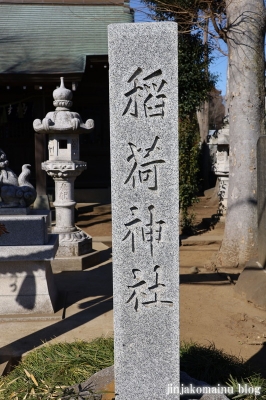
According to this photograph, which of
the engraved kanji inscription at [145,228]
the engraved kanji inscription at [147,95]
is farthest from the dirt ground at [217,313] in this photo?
the engraved kanji inscription at [147,95]

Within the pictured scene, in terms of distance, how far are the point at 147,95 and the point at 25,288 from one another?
3.32m

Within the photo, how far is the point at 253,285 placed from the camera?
19.1 feet

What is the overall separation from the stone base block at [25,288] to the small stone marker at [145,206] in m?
2.58

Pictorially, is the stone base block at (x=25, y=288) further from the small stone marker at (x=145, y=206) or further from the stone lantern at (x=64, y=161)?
the small stone marker at (x=145, y=206)

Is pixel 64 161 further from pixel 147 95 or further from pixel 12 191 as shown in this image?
pixel 147 95

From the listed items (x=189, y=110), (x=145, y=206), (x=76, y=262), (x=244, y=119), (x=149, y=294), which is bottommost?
(x=76, y=262)

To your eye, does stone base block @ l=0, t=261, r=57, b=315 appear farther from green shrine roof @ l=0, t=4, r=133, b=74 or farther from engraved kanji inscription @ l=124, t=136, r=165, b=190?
green shrine roof @ l=0, t=4, r=133, b=74

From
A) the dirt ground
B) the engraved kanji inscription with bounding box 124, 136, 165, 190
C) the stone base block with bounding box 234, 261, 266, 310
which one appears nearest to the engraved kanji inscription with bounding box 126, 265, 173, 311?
the engraved kanji inscription with bounding box 124, 136, 165, 190

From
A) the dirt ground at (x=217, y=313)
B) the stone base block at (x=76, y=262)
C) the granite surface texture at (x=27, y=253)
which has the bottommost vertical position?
the dirt ground at (x=217, y=313)

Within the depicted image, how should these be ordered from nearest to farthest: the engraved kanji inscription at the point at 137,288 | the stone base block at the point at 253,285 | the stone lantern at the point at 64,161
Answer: the engraved kanji inscription at the point at 137,288 → the stone base block at the point at 253,285 → the stone lantern at the point at 64,161

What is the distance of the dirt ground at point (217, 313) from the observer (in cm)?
461

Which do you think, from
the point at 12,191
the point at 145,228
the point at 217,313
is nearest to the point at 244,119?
the point at 217,313

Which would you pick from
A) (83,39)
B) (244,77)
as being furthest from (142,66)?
(83,39)

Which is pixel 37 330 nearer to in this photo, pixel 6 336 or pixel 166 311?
pixel 6 336
